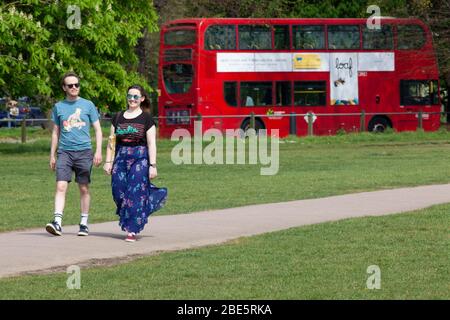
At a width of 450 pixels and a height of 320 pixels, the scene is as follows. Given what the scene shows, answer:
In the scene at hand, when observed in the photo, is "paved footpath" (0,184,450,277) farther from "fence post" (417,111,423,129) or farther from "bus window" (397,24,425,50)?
"fence post" (417,111,423,129)

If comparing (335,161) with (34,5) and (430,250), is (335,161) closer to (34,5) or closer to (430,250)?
(34,5)

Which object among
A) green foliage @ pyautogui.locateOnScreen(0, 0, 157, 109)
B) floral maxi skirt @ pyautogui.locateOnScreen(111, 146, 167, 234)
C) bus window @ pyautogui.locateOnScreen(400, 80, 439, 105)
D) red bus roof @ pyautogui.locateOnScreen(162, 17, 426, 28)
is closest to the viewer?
floral maxi skirt @ pyautogui.locateOnScreen(111, 146, 167, 234)

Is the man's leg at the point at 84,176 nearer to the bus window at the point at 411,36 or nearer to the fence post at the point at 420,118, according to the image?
the bus window at the point at 411,36

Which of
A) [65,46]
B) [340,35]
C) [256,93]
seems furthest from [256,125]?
[65,46]

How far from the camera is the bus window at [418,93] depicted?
2041 inches

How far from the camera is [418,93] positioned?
5216 cm

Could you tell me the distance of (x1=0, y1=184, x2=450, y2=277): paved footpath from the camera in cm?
1305

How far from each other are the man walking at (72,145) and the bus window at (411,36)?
111 ft

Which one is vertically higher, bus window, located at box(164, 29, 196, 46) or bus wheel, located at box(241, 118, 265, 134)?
bus window, located at box(164, 29, 196, 46)

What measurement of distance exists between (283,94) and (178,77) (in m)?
4.17

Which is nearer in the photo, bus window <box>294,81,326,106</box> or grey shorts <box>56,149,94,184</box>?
grey shorts <box>56,149,94,184</box>

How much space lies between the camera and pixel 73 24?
118 feet

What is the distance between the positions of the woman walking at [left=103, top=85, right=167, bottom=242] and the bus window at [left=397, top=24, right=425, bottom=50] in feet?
112

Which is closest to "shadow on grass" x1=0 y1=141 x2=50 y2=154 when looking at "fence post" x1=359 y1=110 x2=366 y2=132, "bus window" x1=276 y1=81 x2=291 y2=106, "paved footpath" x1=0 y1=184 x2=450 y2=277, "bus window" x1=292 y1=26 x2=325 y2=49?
"bus window" x1=276 y1=81 x2=291 y2=106
